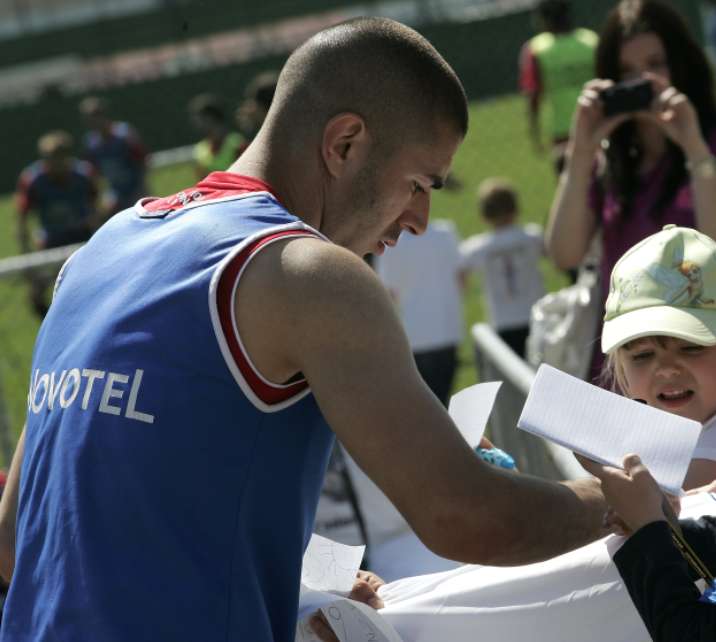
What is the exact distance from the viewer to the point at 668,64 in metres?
4.64

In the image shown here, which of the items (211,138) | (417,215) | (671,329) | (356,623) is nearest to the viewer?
(356,623)

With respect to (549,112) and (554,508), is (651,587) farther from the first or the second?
(549,112)

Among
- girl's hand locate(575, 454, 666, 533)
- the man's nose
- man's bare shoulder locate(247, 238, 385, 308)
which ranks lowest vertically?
girl's hand locate(575, 454, 666, 533)

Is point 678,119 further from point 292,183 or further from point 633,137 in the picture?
point 292,183

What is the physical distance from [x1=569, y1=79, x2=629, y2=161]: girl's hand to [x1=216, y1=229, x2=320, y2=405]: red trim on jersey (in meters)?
2.59

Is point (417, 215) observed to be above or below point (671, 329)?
above

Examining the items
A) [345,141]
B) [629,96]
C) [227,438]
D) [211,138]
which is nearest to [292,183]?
[345,141]

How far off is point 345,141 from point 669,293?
82cm

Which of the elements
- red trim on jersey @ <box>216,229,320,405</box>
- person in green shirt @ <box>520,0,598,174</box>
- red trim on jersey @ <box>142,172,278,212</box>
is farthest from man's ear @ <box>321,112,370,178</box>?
person in green shirt @ <box>520,0,598,174</box>

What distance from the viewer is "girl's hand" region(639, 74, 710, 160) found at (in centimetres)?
432

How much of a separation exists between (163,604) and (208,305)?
0.46 m

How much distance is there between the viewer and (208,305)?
7.12 ft

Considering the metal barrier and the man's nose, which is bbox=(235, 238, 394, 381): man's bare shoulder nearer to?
the man's nose

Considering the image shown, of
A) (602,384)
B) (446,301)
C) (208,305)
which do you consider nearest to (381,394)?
(208,305)
